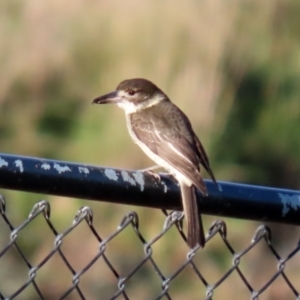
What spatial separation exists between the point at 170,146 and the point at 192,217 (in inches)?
55.5

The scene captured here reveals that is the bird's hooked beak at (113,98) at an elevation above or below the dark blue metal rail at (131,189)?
below

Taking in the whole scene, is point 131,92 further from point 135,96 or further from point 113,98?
point 113,98

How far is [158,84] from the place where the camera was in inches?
362

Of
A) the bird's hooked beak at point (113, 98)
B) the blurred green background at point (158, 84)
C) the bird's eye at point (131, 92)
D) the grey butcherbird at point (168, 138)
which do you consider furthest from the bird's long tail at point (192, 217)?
the blurred green background at point (158, 84)

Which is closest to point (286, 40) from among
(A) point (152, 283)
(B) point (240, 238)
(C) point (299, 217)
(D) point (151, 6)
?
(D) point (151, 6)

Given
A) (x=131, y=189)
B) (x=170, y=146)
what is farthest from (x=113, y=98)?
(x=131, y=189)

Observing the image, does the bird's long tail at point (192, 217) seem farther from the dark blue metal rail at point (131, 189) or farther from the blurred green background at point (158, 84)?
the blurred green background at point (158, 84)

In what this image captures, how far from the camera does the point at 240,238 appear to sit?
31.2 feet

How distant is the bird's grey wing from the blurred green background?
12.3ft

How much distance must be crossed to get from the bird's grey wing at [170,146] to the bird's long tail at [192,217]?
0.44 m

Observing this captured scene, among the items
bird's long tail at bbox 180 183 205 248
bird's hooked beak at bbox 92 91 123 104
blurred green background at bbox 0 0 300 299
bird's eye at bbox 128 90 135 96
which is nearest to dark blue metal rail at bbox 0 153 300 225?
bird's long tail at bbox 180 183 205 248

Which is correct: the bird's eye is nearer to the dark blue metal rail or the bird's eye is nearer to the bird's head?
the bird's head

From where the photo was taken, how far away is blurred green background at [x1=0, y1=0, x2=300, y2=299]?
9391 mm

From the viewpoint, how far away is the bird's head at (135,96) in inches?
230
